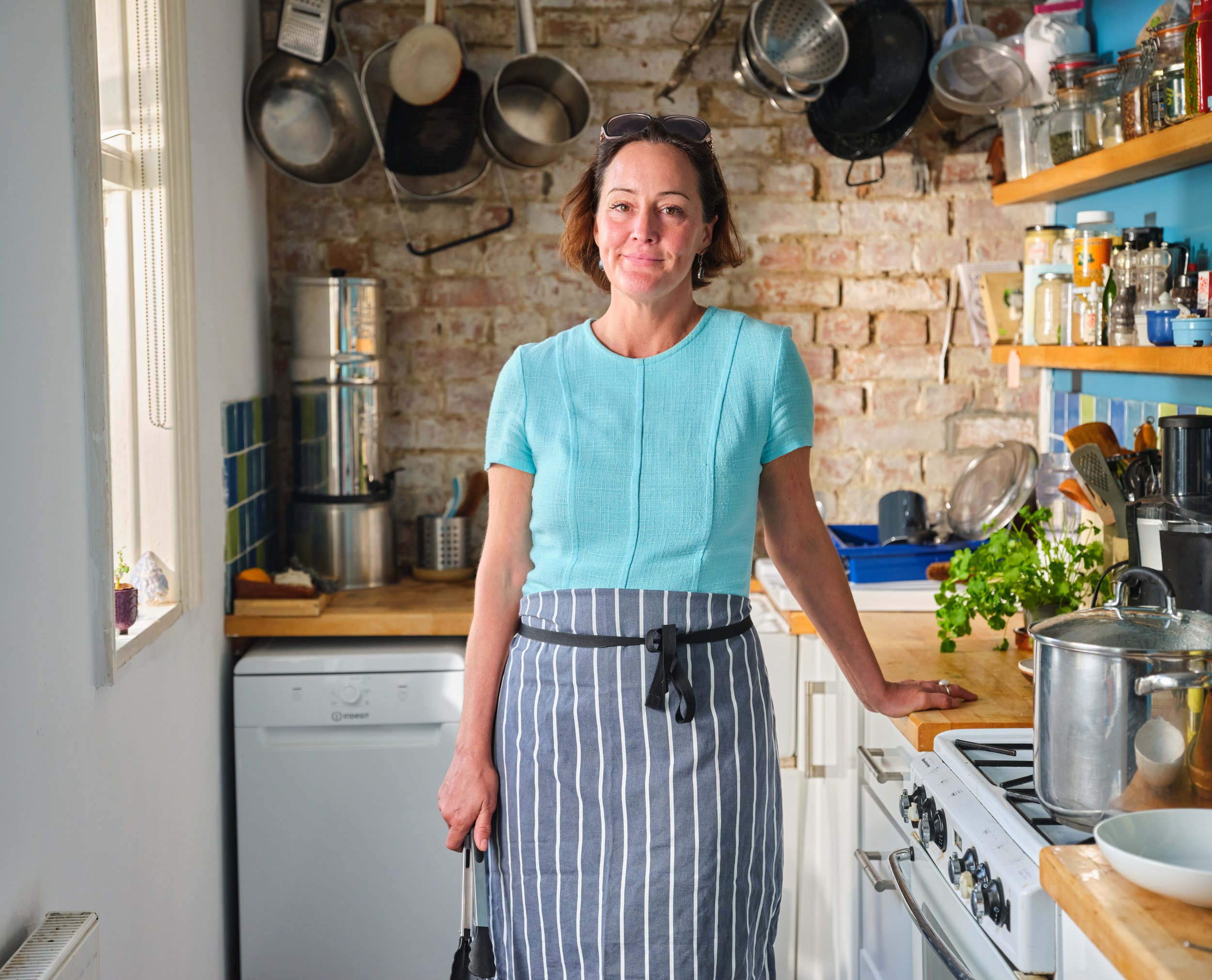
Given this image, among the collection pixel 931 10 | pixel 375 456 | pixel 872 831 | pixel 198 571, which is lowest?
pixel 872 831

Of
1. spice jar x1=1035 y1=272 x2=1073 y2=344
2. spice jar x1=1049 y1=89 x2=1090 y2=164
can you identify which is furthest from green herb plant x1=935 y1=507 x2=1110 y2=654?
spice jar x1=1049 y1=89 x2=1090 y2=164

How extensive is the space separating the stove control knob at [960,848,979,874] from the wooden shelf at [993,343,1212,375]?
0.80 m

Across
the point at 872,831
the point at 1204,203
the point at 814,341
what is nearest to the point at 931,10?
the point at 814,341

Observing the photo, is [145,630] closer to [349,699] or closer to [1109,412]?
[349,699]

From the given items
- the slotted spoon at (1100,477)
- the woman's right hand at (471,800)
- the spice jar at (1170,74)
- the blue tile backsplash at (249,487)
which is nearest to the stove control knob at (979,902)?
the woman's right hand at (471,800)

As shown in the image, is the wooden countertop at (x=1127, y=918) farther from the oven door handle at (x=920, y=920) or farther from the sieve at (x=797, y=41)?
the sieve at (x=797, y=41)

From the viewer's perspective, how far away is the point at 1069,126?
218 cm

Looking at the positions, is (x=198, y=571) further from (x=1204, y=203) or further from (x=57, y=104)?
(x=1204, y=203)

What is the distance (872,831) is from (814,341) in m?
1.30

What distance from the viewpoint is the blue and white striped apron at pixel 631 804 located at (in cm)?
141

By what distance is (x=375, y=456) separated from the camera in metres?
2.73

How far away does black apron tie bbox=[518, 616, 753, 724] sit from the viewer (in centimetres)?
141

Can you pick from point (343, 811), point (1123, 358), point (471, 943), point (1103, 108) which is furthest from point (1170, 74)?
point (343, 811)

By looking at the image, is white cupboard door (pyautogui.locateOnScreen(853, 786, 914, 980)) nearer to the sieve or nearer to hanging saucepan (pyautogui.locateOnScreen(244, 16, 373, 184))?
the sieve
